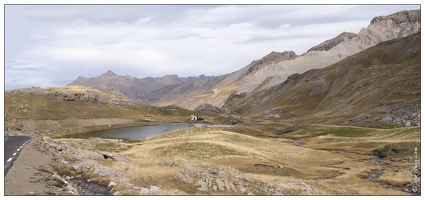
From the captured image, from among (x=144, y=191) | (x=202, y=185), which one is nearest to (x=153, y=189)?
(x=144, y=191)

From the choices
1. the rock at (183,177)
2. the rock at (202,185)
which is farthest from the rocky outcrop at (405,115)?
the rock at (183,177)

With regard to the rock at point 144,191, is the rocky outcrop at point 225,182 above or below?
below

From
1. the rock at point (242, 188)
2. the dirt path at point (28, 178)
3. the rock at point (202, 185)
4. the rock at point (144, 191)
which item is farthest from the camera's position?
the rock at point (242, 188)

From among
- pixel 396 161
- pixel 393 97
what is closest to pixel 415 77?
pixel 393 97

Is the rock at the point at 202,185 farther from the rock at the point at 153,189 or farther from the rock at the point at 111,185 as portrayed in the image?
the rock at the point at 111,185

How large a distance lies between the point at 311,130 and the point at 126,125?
322 ft

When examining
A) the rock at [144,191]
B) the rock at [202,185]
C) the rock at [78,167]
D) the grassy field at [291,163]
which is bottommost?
the grassy field at [291,163]

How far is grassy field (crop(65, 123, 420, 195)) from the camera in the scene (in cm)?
3575

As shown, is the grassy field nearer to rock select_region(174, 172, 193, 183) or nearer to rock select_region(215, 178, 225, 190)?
rock select_region(174, 172, 193, 183)

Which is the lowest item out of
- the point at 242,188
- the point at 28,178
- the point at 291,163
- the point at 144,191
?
the point at 291,163

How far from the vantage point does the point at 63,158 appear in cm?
4359

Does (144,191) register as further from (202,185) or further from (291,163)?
(291,163)

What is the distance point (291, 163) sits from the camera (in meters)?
60.6

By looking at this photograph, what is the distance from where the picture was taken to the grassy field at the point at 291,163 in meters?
35.8
